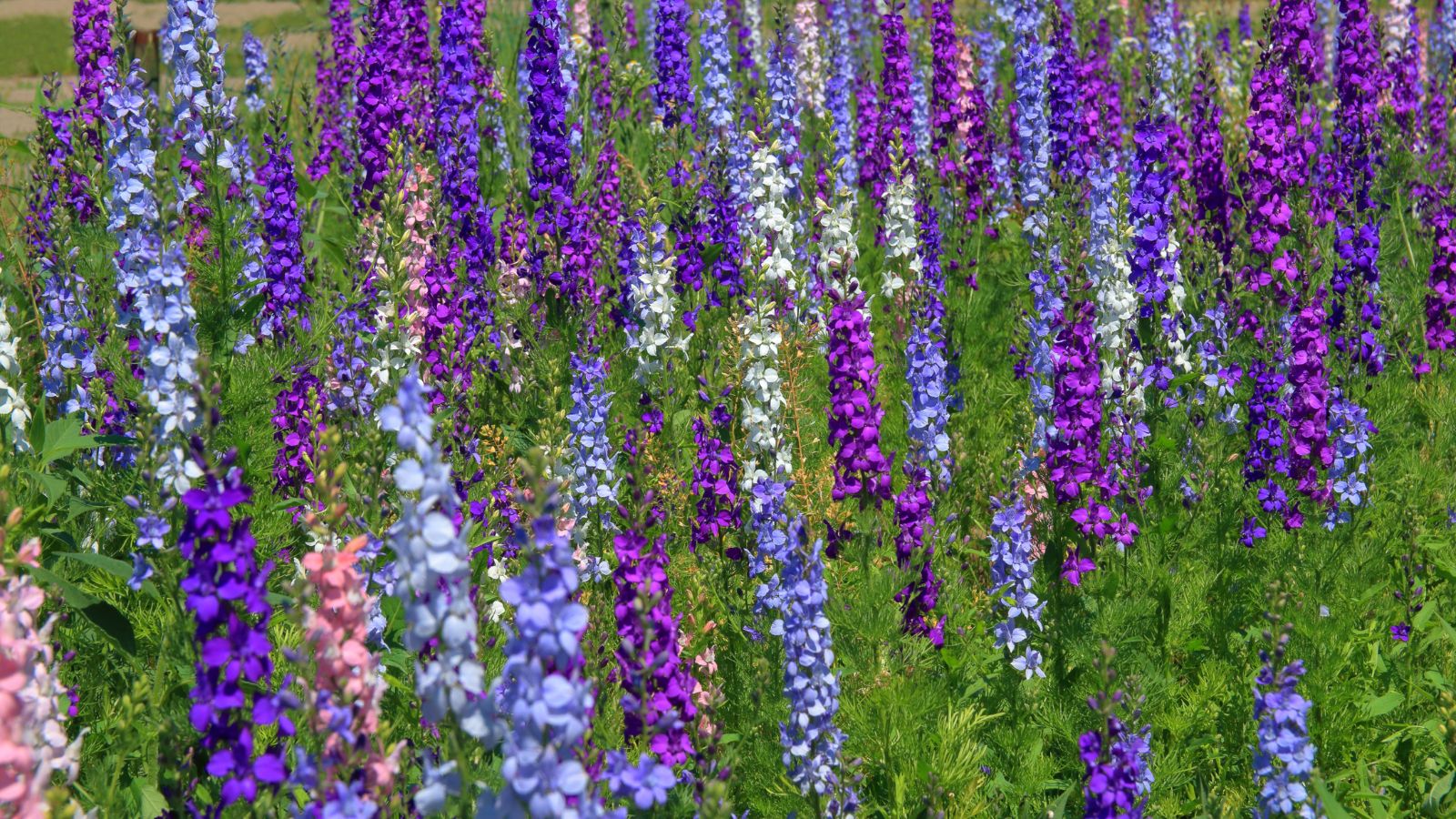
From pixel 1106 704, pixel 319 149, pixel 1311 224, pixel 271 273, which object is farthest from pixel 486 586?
pixel 319 149

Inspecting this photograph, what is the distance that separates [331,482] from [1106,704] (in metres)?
1.79

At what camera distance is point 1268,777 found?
10.8ft

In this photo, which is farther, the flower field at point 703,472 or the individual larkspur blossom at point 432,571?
the flower field at point 703,472

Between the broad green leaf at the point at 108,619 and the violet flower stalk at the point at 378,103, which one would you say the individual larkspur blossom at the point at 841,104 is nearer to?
the violet flower stalk at the point at 378,103

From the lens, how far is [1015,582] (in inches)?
169

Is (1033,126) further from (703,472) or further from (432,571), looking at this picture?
(432,571)

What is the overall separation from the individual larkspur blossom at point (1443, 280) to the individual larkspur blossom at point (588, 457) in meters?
4.24

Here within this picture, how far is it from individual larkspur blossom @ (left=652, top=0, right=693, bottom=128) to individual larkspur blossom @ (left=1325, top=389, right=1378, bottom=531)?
4.58m

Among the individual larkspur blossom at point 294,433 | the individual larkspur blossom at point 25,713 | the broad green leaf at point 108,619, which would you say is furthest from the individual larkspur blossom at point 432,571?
the individual larkspur blossom at point 294,433

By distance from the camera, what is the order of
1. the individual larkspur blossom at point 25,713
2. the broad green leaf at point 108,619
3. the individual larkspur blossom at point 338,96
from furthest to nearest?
the individual larkspur blossom at point 338,96, the broad green leaf at point 108,619, the individual larkspur blossom at point 25,713

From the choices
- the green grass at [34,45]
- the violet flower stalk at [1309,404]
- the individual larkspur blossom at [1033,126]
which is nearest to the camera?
the violet flower stalk at [1309,404]

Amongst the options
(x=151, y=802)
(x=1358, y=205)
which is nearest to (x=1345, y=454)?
(x=1358, y=205)

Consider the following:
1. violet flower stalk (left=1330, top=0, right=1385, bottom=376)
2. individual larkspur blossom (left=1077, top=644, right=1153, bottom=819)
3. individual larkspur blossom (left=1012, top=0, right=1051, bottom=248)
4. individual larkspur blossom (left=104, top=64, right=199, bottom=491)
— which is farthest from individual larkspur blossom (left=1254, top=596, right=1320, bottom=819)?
individual larkspur blossom (left=1012, top=0, right=1051, bottom=248)

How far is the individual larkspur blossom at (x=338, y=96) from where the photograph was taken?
320 inches
